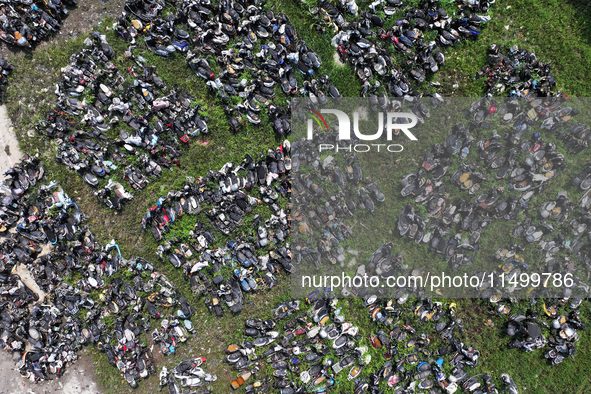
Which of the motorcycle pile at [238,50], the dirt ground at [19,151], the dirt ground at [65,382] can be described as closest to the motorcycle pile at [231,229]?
the motorcycle pile at [238,50]

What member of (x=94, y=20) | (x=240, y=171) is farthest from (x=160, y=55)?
(x=240, y=171)

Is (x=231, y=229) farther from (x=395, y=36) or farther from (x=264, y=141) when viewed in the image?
(x=395, y=36)

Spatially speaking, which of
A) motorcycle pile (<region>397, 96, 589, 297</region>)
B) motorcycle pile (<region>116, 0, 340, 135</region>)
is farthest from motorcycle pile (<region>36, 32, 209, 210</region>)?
motorcycle pile (<region>397, 96, 589, 297</region>)

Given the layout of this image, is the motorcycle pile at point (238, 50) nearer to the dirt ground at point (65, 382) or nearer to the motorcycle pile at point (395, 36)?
the motorcycle pile at point (395, 36)

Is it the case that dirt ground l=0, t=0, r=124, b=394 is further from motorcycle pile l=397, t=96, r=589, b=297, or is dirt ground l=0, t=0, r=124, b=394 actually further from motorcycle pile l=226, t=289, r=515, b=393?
motorcycle pile l=397, t=96, r=589, b=297

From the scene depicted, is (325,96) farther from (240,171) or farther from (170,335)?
(170,335)

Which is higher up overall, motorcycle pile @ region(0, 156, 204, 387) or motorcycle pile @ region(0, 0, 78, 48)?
motorcycle pile @ region(0, 0, 78, 48)
